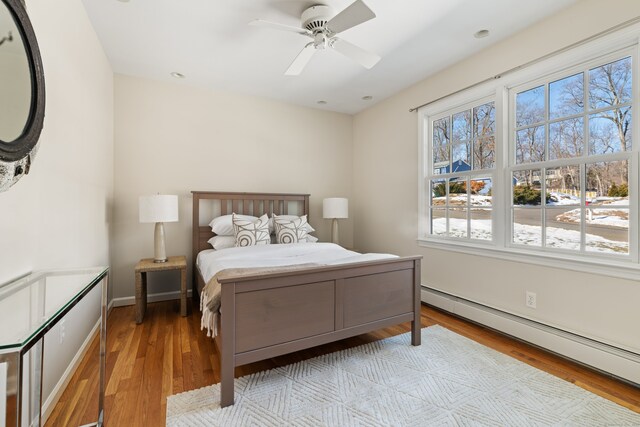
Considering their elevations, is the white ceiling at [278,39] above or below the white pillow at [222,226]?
above

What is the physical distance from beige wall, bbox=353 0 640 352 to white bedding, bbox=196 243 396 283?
42.4 inches

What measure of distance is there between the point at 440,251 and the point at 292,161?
2.37 meters

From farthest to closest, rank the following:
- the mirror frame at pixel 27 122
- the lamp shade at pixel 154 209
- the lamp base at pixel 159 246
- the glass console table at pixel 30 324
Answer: the lamp base at pixel 159 246 < the lamp shade at pixel 154 209 < the mirror frame at pixel 27 122 < the glass console table at pixel 30 324

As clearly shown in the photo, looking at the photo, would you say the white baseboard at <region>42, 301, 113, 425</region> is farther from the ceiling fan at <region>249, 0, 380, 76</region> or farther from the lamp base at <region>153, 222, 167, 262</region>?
the ceiling fan at <region>249, 0, 380, 76</region>

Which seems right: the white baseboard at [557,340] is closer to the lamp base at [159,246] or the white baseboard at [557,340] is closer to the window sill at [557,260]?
the window sill at [557,260]

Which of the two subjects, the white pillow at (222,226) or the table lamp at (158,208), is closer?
the table lamp at (158,208)

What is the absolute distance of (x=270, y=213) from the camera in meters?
4.01

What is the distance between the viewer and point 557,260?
7.34 feet

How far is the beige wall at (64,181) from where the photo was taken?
1.41 m

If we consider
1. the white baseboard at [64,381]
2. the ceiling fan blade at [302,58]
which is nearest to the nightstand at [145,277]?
the white baseboard at [64,381]

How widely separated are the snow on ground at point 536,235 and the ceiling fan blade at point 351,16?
7.05 feet

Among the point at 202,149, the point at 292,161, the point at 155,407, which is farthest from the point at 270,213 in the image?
the point at 155,407

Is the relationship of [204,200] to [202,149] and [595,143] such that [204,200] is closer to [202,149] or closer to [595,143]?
[202,149]

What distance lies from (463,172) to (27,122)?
3.37 m
